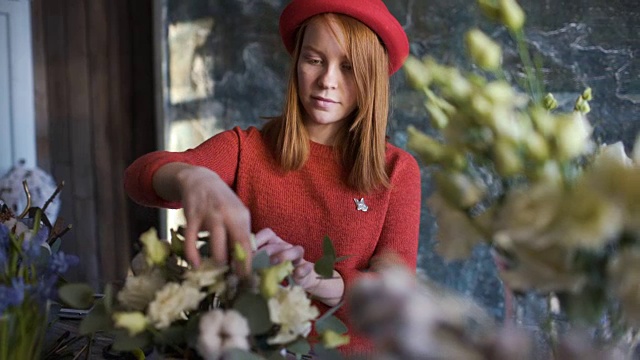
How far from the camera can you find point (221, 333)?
1.85ft

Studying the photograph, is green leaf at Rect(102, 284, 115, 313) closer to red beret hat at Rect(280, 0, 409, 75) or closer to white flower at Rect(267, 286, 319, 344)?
white flower at Rect(267, 286, 319, 344)

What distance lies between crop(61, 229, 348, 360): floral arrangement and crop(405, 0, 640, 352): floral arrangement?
170 millimetres

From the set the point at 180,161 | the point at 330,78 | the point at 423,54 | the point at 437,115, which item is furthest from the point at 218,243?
the point at 423,54

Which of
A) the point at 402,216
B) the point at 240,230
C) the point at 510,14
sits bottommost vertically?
the point at 402,216

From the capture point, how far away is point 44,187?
2600mm

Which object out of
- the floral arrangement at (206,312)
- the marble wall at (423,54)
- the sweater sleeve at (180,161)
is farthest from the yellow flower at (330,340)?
the marble wall at (423,54)

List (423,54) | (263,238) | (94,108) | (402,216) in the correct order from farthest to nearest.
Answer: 1. (94,108)
2. (423,54)
3. (402,216)
4. (263,238)

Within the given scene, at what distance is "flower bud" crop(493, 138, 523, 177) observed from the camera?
1.44 ft

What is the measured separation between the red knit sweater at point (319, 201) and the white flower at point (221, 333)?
0.65 metres

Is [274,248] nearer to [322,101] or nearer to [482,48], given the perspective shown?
[482,48]

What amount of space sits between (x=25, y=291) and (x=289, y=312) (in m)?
0.27

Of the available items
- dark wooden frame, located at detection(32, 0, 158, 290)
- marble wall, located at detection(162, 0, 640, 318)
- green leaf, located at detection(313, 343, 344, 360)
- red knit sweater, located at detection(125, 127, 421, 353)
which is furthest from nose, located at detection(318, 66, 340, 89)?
dark wooden frame, located at detection(32, 0, 158, 290)

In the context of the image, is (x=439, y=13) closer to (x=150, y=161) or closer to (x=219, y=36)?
(x=219, y=36)

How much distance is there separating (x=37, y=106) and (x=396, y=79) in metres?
1.64
